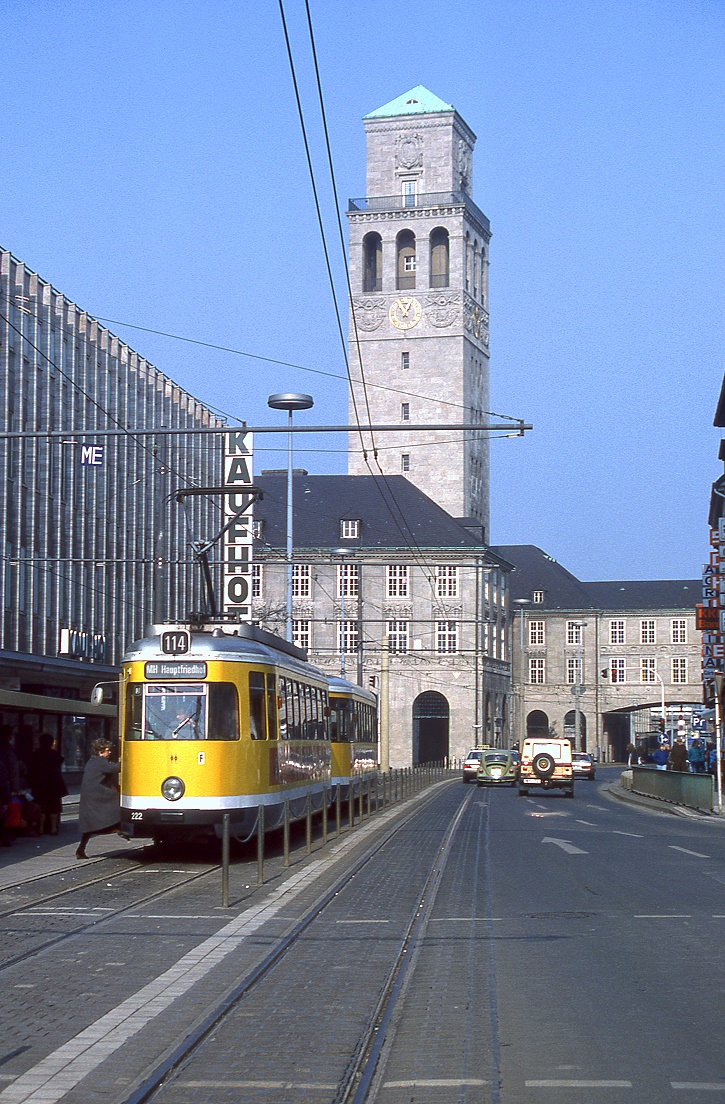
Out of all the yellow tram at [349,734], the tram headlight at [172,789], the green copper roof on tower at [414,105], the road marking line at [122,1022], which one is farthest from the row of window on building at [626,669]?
the road marking line at [122,1022]

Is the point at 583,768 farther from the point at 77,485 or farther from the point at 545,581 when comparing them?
the point at 545,581

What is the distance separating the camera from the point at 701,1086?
23.8 feet

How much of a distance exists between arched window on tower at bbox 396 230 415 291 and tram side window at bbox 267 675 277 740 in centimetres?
9200

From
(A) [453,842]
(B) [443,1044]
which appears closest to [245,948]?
(B) [443,1044]

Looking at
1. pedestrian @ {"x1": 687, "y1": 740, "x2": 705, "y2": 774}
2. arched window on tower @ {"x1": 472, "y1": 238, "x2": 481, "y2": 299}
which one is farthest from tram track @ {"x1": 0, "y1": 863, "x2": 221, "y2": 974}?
arched window on tower @ {"x1": 472, "y1": 238, "x2": 481, "y2": 299}

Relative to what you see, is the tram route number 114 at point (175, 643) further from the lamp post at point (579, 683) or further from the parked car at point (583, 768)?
the lamp post at point (579, 683)

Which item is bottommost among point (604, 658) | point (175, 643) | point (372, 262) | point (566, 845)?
point (566, 845)

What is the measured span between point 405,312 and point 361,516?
1771cm

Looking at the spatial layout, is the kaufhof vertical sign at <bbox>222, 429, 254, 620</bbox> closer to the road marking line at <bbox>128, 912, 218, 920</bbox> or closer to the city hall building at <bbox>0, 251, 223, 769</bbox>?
the city hall building at <bbox>0, 251, 223, 769</bbox>

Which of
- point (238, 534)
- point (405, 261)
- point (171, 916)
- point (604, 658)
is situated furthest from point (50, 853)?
point (604, 658)

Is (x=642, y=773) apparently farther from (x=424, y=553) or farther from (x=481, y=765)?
(x=424, y=553)

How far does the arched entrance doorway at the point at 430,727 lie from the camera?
100000mm

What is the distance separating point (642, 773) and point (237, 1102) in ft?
151

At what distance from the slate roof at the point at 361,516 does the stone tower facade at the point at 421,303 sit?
3953 mm
